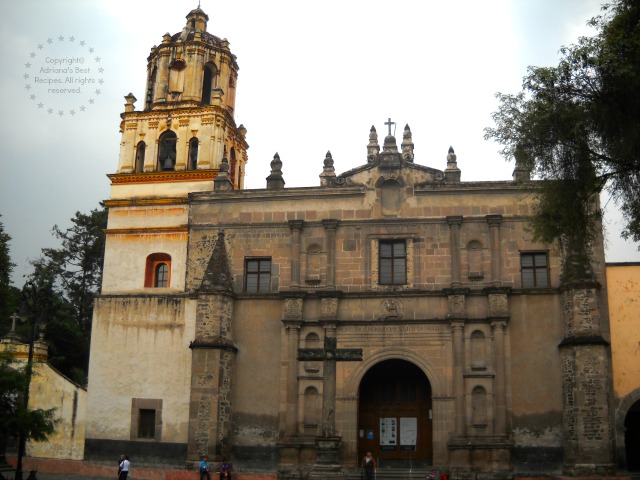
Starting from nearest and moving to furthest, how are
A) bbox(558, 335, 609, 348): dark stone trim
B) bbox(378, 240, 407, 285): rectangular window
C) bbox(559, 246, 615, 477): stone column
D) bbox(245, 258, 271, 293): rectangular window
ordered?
bbox(559, 246, 615, 477): stone column → bbox(558, 335, 609, 348): dark stone trim → bbox(378, 240, 407, 285): rectangular window → bbox(245, 258, 271, 293): rectangular window

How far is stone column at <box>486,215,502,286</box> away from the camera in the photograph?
26000 millimetres

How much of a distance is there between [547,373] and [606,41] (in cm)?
1278

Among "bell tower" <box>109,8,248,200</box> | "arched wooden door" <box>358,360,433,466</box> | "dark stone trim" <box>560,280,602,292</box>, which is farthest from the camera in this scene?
"bell tower" <box>109,8,248,200</box>

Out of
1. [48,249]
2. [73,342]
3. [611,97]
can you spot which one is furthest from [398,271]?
[48,249]

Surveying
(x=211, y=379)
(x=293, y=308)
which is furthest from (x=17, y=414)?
(x=293, y=308)

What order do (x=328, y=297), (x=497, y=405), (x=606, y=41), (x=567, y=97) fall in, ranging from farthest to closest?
(x=328, y=297) → (x=497, y=405) → (x=567, y=97) → (x=606, y=41)

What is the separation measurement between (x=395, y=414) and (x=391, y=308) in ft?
12.5

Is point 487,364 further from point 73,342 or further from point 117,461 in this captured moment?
point 73,342

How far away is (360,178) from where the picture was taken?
27.9 metres

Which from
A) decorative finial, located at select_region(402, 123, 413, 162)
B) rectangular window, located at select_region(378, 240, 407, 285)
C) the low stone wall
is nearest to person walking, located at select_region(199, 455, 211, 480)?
the low stone wall

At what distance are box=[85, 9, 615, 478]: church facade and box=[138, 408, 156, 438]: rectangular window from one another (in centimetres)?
8

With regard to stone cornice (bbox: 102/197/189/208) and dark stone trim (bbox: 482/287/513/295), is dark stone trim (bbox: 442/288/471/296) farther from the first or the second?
stone cornice (bbox: 102/197/189/208)

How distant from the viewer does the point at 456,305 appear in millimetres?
25828

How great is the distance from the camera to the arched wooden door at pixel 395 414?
85.8 feet
